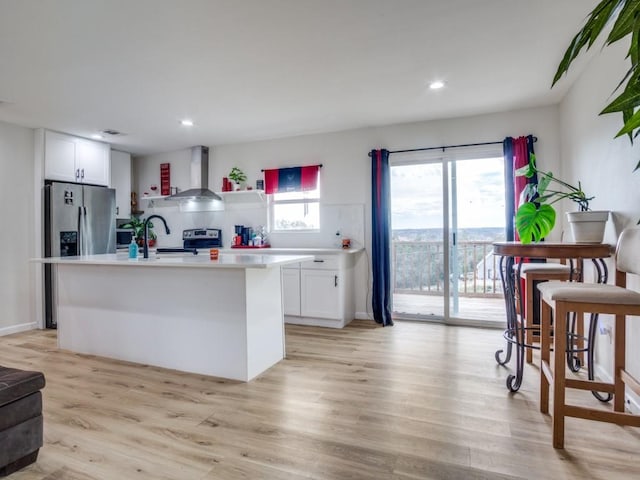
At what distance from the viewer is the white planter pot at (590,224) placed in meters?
2.30

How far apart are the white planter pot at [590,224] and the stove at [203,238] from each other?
452 centimetres

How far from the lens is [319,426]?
2.03 m

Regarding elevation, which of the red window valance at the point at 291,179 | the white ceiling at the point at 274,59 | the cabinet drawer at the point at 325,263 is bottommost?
the cabinet drawer at the point at 325,263

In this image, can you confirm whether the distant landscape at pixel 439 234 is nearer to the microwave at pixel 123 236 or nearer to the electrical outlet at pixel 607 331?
the electrical outlet at pixel 607 331

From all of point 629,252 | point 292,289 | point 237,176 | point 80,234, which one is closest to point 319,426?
point 629,252

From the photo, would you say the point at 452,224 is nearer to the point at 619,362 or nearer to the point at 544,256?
the point at 544,256

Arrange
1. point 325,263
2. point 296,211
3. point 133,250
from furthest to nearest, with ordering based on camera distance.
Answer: point 296,211
point 325,263
point 133,250

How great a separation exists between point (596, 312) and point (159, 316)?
10.1 feet

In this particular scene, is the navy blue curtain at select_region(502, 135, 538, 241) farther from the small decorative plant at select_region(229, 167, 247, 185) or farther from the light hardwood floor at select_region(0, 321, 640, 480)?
the small decorative plant at select_region(229, 167, 247, 185)

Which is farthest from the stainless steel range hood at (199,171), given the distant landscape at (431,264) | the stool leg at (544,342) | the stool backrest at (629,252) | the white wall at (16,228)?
the stool backrest at (629,252)

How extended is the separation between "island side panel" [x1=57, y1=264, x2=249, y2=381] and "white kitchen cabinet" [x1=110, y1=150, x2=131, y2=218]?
2.29 metres

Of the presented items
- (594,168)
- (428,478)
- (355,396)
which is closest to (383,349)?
(355,396)

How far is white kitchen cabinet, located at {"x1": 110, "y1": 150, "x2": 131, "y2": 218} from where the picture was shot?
551 centimetres

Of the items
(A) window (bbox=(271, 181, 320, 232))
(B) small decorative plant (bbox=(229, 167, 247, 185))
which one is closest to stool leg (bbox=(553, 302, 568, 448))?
(A) window (bbox=(271, 181, 320, 232))
